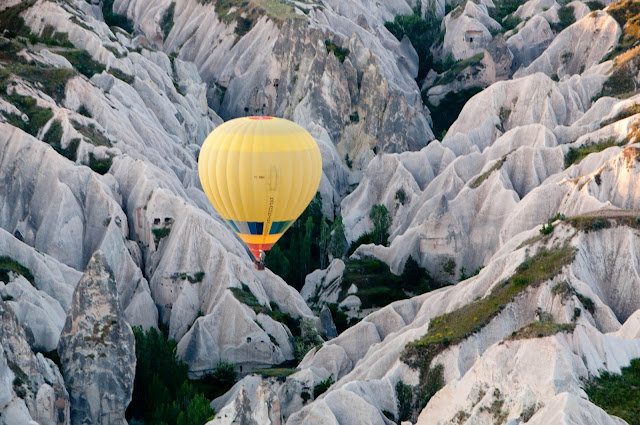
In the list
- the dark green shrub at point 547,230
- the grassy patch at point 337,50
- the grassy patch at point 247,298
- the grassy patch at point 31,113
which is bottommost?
the grassy patch at point 247,298

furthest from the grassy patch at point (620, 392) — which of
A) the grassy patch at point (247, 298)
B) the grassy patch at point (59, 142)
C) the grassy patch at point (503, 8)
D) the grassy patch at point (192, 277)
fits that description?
the grassy patch at point (503, 8)

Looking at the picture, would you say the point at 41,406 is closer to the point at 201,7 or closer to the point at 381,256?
the point at 381,256

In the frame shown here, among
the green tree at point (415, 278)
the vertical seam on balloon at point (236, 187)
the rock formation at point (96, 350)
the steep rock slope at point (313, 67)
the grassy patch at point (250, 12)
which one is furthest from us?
the grassy patch at point (250, 12)

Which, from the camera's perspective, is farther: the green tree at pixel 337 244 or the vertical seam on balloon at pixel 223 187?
the green tree at pixel 337 244

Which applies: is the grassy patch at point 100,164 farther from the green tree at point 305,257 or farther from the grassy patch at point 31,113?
the green tree at point 305,257

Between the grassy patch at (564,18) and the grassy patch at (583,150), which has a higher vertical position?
the grassy patch at (583,150)

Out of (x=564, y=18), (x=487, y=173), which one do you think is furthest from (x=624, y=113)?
(x=564, y=18)

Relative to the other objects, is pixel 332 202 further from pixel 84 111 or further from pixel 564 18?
pixel 564 18

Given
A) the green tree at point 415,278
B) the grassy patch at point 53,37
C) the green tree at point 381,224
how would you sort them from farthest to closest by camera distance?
the grassy patch at point 53,37 → the green tree at point 381,224 → the green tree at point 415,278
